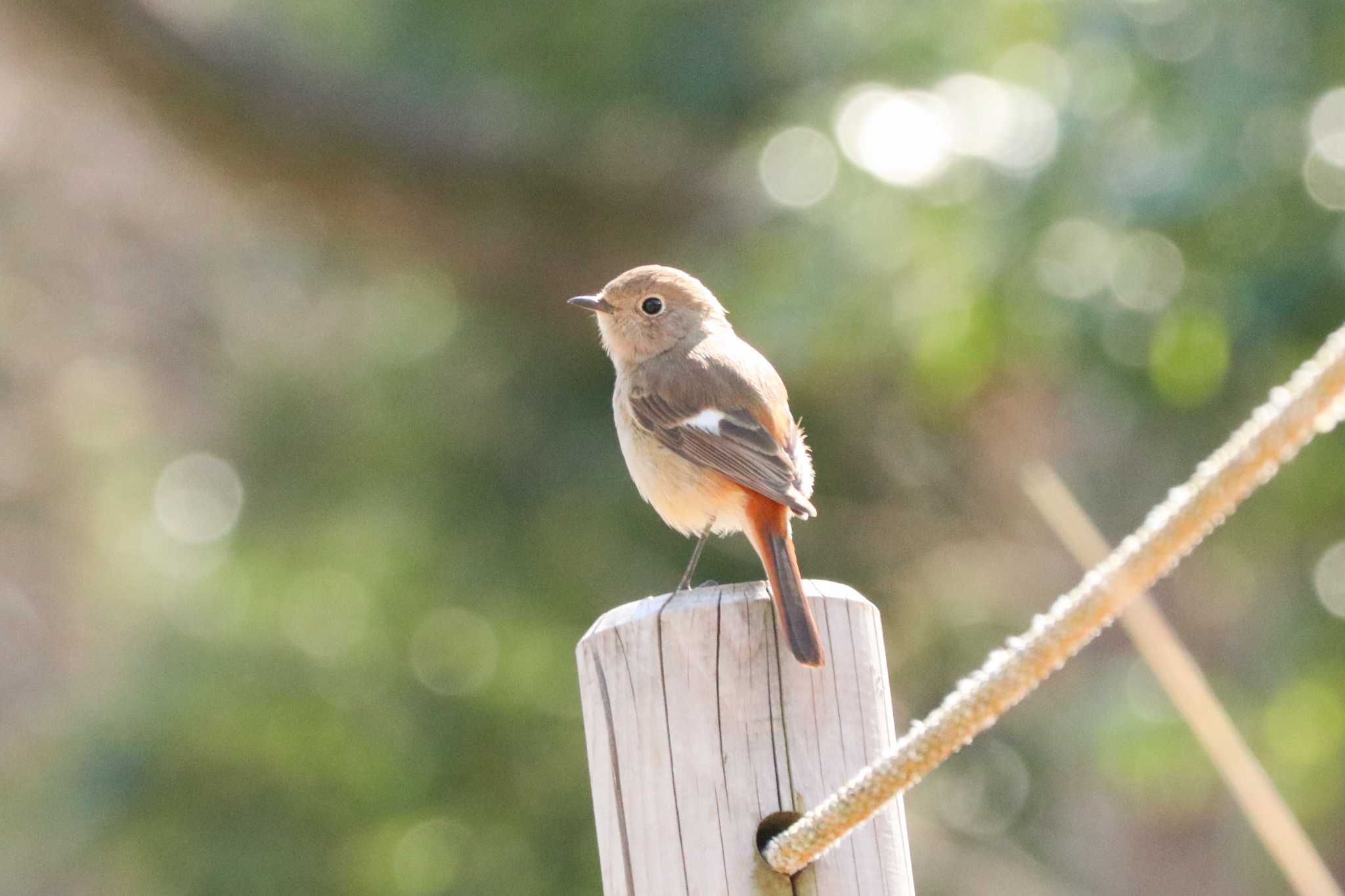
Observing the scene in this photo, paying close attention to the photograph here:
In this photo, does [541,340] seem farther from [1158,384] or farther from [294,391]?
[1158,384]

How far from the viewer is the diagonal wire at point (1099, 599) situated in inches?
73.2

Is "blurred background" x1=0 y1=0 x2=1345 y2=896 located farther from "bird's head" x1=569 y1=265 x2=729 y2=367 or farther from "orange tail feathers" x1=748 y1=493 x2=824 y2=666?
"orange tail feathers" x1=748 y1=493 x2=824 y2=666

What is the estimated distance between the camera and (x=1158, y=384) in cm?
616

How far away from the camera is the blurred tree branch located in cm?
777

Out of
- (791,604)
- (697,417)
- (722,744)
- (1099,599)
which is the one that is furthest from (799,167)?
(1099,599)

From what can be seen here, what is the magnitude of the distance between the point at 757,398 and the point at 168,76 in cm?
440

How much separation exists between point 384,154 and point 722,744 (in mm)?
5953

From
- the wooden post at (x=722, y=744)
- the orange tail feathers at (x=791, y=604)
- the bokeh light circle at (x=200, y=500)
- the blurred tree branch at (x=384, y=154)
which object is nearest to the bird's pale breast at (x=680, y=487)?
the orange tail feathers at (x=791, y=604)

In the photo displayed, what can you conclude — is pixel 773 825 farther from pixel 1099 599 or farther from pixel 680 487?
pixel 680 487

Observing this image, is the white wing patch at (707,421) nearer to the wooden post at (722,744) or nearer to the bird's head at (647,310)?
the bird's head at (647,310)

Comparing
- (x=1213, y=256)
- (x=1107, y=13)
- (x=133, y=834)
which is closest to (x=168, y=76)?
(x=133, y=834)

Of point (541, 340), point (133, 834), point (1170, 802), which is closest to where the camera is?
point (1170, 802)

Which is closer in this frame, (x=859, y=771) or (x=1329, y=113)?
(x=859, y=771)

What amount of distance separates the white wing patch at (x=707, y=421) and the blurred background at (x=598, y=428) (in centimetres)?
181
